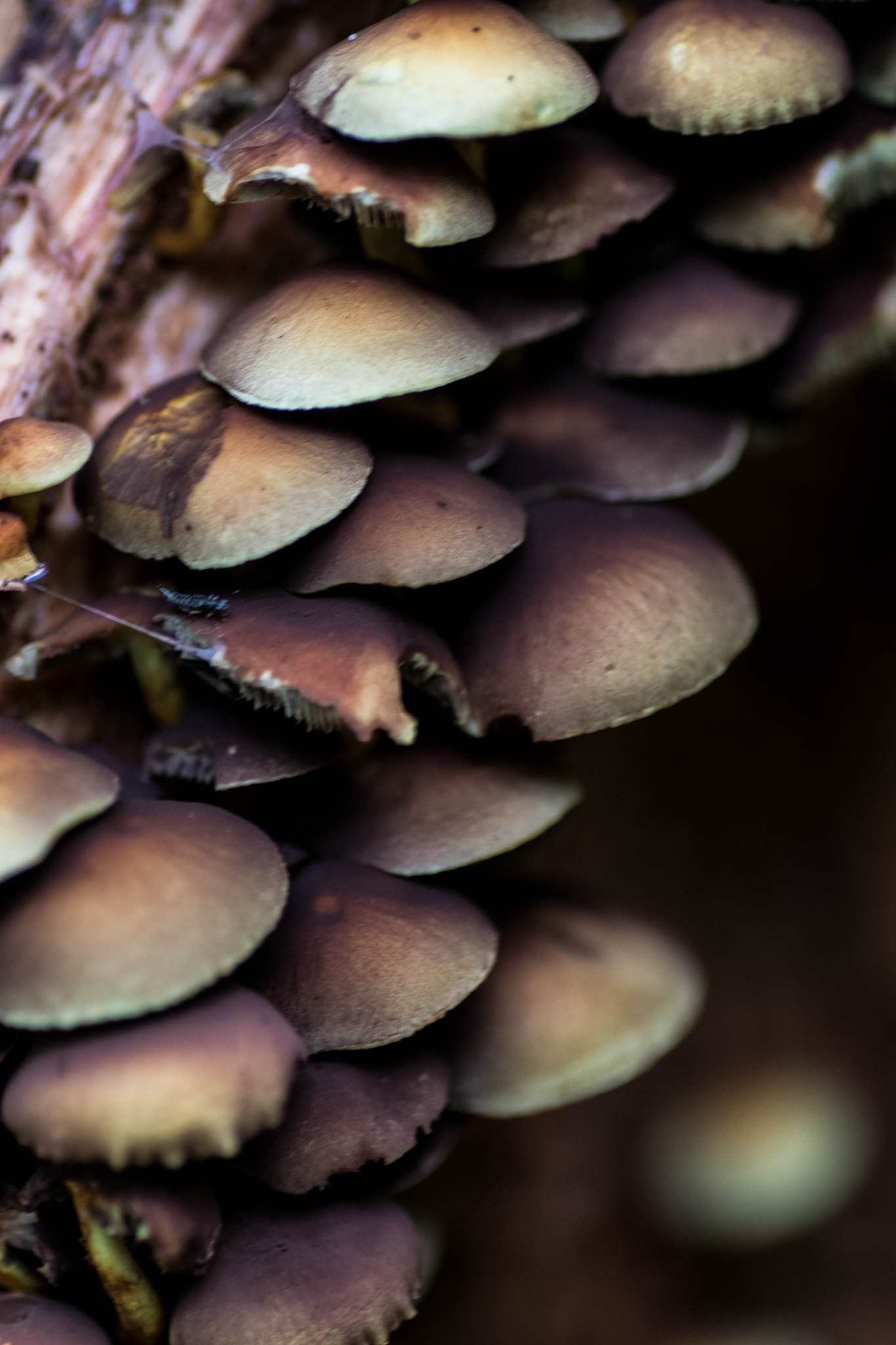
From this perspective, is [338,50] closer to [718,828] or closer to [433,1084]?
[433,1084]

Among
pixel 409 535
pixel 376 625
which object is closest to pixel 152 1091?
pixel 376 625

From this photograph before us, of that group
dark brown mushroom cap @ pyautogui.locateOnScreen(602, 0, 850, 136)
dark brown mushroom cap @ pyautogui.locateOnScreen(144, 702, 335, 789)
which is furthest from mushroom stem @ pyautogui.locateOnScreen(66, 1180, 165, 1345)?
dark brown mushroom cap @ pyautogui.locateOnScreen(602, 0, 850, 136)

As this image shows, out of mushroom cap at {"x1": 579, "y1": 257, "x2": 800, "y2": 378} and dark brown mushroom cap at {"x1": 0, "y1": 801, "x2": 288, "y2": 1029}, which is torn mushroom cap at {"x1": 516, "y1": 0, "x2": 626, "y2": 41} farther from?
dark brown mushroom cap at {"x1": 0, "y1": 801, "x2": 288, "y2": 1029}

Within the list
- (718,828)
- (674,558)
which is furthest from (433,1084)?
(718,828)

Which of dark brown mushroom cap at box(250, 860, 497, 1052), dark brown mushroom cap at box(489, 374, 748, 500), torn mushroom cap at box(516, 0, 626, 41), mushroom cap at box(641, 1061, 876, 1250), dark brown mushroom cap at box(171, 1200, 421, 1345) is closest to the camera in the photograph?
dark brown mushroom cap at box(171, 1200, 421, 1345)

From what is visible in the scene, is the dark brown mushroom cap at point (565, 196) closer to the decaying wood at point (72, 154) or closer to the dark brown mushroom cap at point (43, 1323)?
the decaying wood at point (72, 154)

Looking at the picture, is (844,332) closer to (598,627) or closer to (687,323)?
(687,323)

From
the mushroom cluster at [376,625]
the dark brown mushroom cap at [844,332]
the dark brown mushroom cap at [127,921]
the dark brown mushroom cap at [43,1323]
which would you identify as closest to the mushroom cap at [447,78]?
the mushroom cluster at [376,625]
